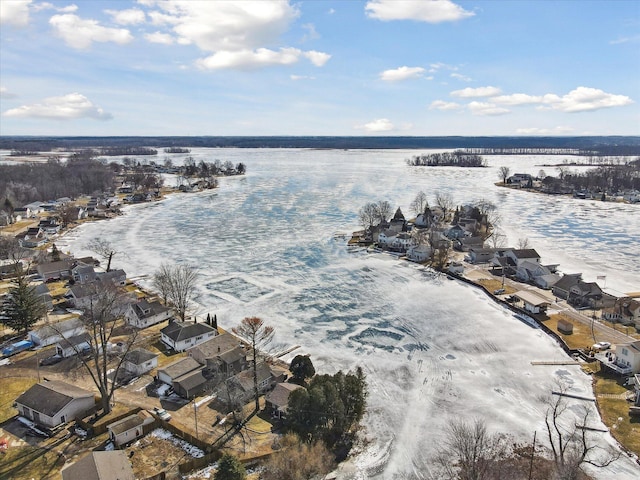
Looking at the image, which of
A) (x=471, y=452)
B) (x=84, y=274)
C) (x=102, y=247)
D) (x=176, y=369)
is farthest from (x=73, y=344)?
(x=102, y=247)

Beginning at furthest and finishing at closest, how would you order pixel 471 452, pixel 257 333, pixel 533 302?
pixel 533 302, pixel 257 333, pixel 471 452

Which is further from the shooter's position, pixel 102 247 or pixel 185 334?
pixel 102 247

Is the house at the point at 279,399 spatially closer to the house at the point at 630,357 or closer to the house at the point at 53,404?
the house at the point at 53,404

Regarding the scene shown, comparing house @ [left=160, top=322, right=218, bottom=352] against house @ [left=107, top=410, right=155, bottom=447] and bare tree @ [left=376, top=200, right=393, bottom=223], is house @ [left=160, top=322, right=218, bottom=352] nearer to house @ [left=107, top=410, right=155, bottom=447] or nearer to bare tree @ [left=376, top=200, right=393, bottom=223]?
house @ [left=107, top=410, right=155, bottom=447]

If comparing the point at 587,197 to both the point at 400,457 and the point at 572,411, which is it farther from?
the point at 400,457

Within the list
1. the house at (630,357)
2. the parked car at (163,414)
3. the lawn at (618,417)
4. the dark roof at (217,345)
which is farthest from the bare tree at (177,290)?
the house at (630,357)

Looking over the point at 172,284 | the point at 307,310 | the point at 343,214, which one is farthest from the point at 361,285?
the point at 343,214

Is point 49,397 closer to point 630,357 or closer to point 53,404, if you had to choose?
point 53,404
